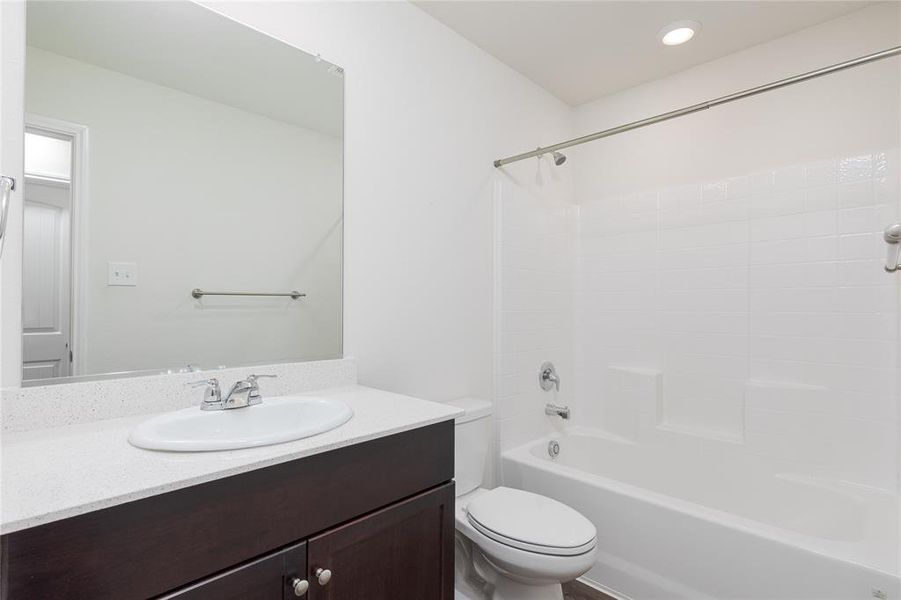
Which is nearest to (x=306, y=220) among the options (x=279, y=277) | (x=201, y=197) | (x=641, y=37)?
(x=279, y=277)

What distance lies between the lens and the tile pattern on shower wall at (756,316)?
184cm

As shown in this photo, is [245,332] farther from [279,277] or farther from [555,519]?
[555,519]

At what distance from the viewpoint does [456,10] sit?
1.90m

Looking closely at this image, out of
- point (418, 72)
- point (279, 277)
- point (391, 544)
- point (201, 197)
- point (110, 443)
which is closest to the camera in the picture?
point (110, 443)

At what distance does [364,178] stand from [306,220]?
288 millimetres

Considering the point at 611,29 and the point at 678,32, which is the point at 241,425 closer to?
the point at 611,29

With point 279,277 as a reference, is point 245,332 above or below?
below

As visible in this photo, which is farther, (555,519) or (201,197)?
(555,519)

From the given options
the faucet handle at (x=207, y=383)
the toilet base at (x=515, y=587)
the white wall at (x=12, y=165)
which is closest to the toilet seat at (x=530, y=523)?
the toilet base at (x=515, y=587)

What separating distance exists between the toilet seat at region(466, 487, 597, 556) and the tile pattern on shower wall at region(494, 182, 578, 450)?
0.50m

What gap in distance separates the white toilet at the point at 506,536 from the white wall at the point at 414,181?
0.30m

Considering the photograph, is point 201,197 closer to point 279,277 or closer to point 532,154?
point 279,277

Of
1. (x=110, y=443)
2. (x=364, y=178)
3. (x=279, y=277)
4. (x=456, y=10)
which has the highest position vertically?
(x=456, y=10)

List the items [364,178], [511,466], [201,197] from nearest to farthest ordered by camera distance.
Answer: [201,197] < [364,178] < [511,466]
